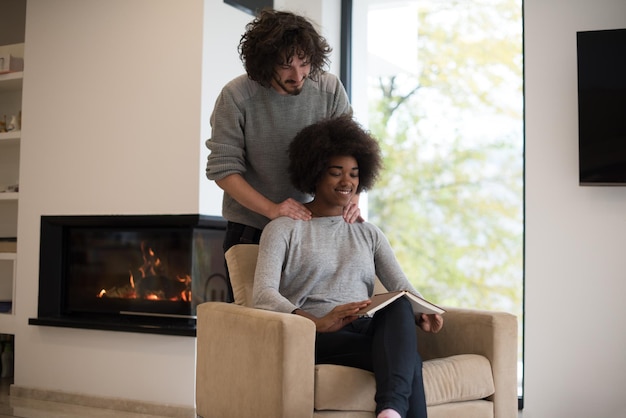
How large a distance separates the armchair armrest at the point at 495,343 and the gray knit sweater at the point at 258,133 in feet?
2.23

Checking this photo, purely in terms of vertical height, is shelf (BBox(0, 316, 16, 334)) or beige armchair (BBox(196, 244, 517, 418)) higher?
beige armchair (BBox(196, 244, 517, 418))

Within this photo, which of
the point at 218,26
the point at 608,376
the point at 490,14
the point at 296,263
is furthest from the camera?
the point at 490,14

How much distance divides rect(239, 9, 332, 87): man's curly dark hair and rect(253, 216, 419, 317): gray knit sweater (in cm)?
48

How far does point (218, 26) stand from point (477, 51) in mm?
2134

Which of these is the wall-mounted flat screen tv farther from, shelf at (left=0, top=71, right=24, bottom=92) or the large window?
shelf at (left=0, top=71, right=24, bottom=92)

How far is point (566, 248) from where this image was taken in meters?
3.77

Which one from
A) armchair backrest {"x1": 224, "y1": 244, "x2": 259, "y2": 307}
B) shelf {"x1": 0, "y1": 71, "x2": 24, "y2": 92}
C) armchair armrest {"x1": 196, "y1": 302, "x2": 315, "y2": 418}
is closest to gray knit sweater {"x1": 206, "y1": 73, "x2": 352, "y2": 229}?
armchair backrest {"x1": 224, "y1": 244, "x2": 259, "y2": 307}

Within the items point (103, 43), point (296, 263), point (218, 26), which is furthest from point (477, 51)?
point (296, 263)

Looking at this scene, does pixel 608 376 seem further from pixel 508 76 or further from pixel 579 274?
pixel 508 76

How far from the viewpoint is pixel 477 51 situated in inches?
214

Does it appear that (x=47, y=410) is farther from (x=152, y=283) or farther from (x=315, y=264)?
(x=315, y=264)

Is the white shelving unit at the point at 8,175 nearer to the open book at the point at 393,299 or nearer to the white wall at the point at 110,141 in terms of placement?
the white wall at the point at 110,141

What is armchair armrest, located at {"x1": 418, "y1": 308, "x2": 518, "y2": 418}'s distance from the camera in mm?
2464

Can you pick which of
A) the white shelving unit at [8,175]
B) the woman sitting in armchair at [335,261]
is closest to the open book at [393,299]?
the woman sitting in armchair at [335,261]
